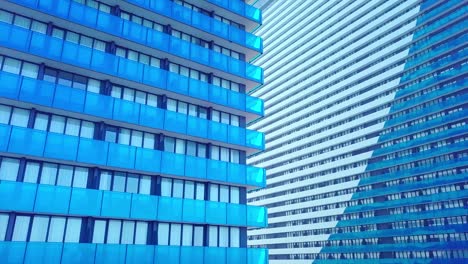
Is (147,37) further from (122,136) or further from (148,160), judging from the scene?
(148,160)

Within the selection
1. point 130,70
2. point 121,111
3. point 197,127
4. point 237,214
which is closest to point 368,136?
point 237,214

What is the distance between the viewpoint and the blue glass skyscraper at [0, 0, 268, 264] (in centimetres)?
1933

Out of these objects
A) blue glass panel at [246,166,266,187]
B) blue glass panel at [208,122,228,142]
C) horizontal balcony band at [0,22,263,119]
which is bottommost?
blue glass panel at [246,166,266,187]

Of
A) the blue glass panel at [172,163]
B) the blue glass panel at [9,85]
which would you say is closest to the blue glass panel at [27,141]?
the blue glass panel at [9,85]

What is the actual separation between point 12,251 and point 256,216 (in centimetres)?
1552

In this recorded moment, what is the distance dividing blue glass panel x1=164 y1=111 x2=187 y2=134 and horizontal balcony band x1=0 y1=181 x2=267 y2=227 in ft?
16.1

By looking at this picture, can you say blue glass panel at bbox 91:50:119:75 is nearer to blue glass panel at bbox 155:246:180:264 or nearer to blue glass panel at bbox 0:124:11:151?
blue glass panel at bbox 0:124:11:151

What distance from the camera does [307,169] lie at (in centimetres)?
9631

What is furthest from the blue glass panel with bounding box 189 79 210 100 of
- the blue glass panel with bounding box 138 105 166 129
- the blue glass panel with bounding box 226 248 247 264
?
the blue glass panel with bounding box 226 248 247 264

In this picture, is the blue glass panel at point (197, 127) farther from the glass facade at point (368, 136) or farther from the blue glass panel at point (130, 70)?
the glass facade at point (368, 136)

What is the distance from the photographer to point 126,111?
75.7 ft

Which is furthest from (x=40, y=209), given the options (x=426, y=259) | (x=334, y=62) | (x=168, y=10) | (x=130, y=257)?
(x=334, y=62)

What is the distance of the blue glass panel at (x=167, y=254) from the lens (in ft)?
68.9

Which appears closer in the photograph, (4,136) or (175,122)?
(4,136)
